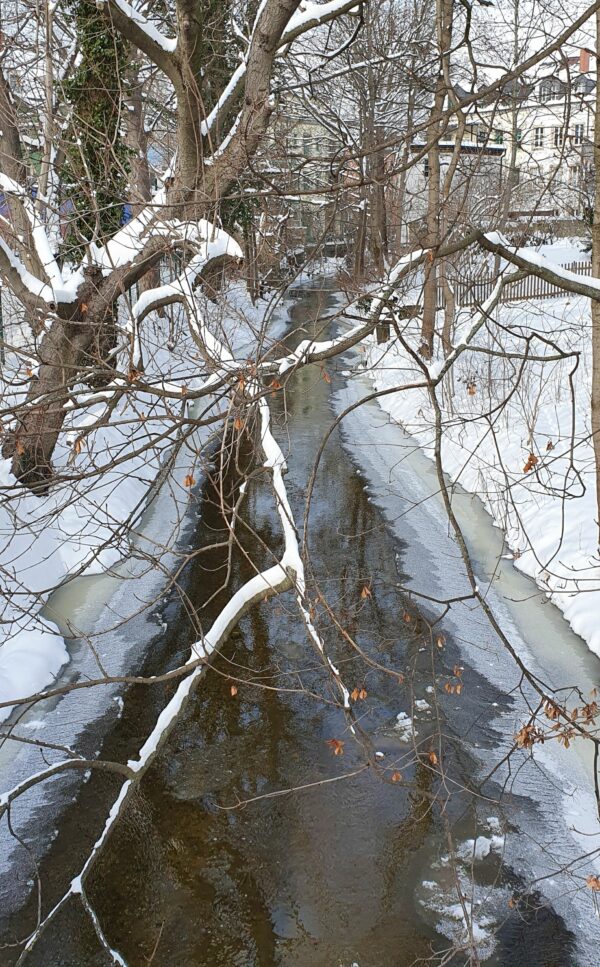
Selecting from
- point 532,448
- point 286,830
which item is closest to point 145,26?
point 286,830

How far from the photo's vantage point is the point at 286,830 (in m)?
5.96

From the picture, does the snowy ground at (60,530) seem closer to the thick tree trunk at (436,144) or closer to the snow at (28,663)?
the snow at (28,663)

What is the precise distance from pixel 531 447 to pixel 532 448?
Answer: 3.94 ft

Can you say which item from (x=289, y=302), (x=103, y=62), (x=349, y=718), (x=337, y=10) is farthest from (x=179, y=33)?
(x=289, y=302)

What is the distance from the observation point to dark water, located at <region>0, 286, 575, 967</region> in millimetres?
5031

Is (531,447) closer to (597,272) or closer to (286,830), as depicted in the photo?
(597,272)

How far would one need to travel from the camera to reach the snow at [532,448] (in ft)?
25.5

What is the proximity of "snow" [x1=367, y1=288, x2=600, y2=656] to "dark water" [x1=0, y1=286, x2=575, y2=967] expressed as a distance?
4.34 feet

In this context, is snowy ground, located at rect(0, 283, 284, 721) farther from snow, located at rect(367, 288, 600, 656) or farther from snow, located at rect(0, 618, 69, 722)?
snow, located at rect(367, 288, 600, 656)

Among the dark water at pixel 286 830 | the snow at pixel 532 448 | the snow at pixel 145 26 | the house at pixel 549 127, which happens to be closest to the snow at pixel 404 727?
the dark water at pixel 286 830

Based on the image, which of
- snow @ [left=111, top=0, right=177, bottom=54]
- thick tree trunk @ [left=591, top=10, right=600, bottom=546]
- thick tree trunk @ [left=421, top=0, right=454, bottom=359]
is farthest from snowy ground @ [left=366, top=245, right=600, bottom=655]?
snow @ [left=111, top=0, right=177, bottom=54]

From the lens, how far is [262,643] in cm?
844

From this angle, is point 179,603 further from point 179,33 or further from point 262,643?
point 179,33

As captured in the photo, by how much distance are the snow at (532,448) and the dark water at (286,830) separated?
132cm
